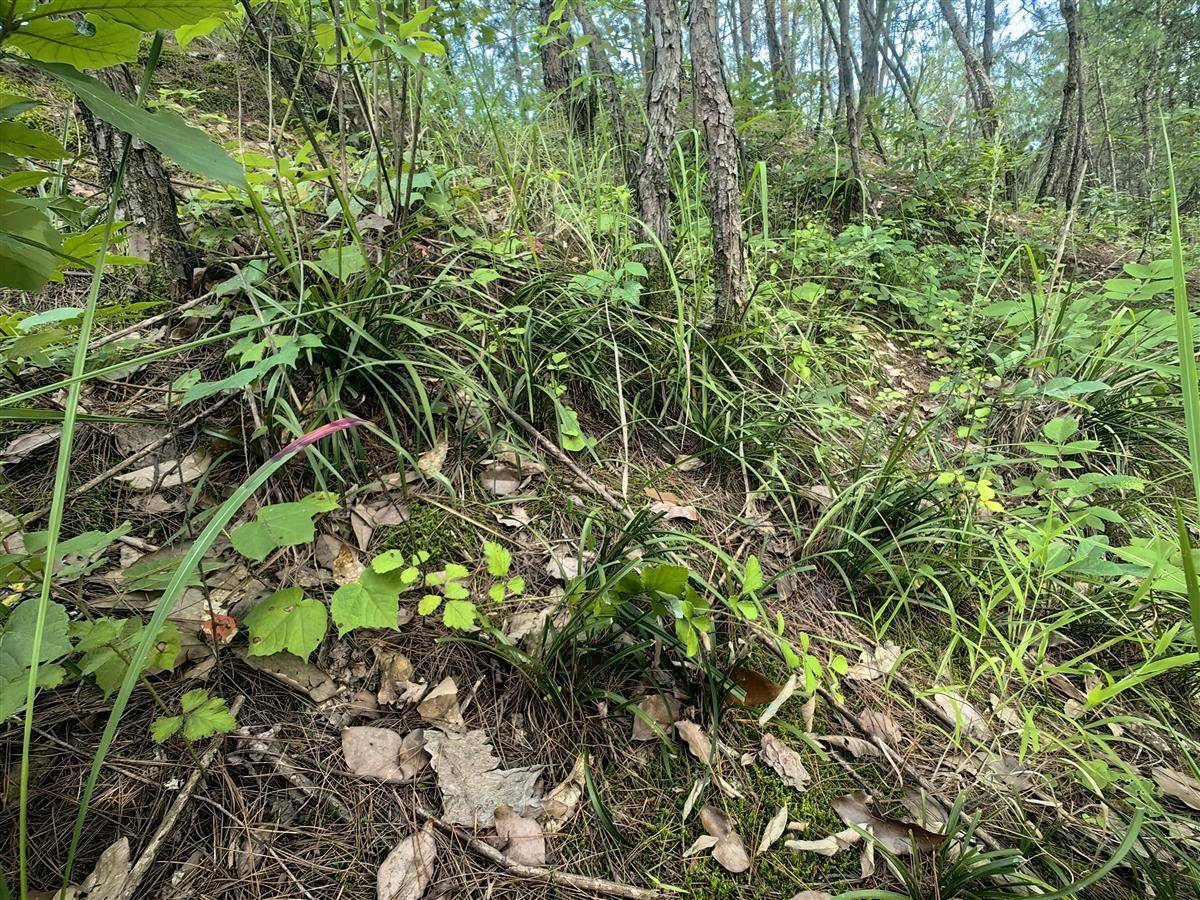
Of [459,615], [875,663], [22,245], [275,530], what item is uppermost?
[22,245]

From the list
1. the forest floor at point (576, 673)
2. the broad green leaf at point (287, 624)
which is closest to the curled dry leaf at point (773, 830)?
the forest floor at point (576, 673)

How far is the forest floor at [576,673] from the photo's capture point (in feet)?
3.48

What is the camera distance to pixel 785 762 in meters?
1.29

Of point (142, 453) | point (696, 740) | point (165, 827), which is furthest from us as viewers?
point (142, 453)

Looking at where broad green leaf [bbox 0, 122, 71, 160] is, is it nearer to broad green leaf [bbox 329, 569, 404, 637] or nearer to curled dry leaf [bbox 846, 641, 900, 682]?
broad green leaf [bbox 329, 569, 404, 637]

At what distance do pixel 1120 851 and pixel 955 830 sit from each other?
0.29 meters

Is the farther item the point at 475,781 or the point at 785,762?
the point at 785,762

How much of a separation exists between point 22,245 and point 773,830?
170 cm

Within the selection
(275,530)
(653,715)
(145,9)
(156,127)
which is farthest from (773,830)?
(145,9)

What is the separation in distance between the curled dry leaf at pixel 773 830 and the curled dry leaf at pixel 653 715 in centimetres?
29

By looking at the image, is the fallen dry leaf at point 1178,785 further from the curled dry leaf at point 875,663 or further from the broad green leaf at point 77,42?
the broad green leaf at point 77,42

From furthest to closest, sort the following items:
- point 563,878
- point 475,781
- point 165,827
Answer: point 475,781, point 563,878, point 165,827

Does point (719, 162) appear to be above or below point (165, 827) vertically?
above

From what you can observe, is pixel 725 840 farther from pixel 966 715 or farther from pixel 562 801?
pixel 966 715
